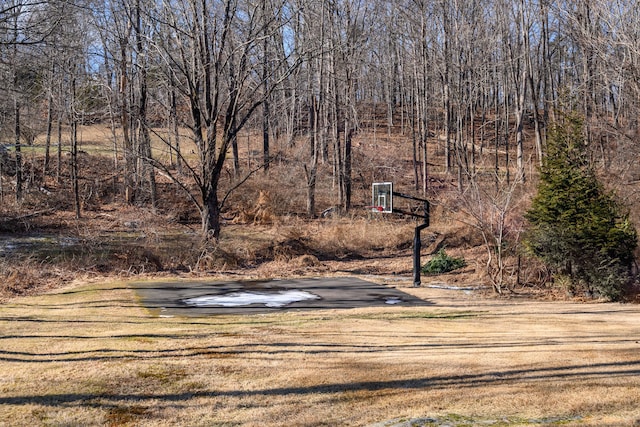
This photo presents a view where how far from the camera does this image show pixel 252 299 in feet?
44.8

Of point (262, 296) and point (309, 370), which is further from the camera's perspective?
point (262, 296)

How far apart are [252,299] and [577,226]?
8.06 metres

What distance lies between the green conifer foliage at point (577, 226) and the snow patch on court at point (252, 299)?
5996 mm

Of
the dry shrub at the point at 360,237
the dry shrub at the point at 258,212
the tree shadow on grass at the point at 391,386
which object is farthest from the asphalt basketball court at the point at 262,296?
the dry shrub at the point at 258,212

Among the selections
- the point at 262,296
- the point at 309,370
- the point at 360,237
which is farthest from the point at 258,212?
the point at 309,370

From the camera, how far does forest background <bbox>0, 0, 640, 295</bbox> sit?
18.1 metres

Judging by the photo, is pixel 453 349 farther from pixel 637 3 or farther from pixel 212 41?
pixel 637 3

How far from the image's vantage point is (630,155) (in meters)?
24.5

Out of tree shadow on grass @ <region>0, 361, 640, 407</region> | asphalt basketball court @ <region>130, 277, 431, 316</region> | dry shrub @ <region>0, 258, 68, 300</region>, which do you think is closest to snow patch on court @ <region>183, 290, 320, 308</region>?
asphalt basketball court @ <region>130, 277, 431, 316</region>

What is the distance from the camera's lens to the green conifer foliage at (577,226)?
15258 millimetres

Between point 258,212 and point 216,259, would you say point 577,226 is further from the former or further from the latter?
point 258,212

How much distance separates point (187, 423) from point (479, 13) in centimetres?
3475

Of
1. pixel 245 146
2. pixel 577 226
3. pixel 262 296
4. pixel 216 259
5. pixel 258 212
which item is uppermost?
pixel 245 146

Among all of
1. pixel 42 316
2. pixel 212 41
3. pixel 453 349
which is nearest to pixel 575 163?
pixel 453 349
